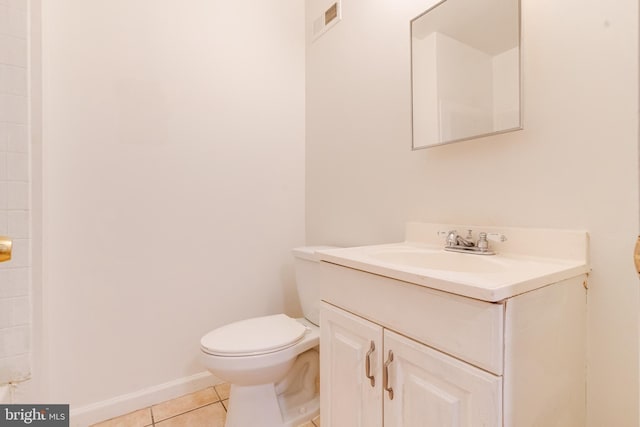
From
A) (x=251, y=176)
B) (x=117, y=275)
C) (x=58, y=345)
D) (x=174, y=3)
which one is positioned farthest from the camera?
(x=251, y=176)

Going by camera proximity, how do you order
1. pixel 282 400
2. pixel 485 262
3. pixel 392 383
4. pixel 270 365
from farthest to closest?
pixel 282 400, pixel 270 365, pixel 485 262, pixel 392 383

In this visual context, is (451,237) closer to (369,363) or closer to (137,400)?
(369,363)

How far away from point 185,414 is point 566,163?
1841 mm

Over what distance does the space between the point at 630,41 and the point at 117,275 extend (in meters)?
1.99

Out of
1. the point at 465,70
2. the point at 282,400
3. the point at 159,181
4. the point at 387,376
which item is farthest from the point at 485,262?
the point at 159,181

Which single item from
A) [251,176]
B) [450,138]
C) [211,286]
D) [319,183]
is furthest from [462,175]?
[211,286]

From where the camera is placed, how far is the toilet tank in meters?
1.57

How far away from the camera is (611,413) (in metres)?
0.82

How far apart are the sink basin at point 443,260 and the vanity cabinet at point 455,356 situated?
18 centimetres

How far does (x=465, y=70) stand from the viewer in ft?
3.69

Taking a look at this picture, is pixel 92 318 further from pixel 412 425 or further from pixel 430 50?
pixel 430 50

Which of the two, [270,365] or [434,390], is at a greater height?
[434,390]

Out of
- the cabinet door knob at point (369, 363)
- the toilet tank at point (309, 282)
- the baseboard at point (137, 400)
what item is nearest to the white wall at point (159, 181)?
the baseboard at point (137, 400)

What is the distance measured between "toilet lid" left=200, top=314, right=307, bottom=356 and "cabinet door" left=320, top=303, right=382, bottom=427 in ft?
0.84
